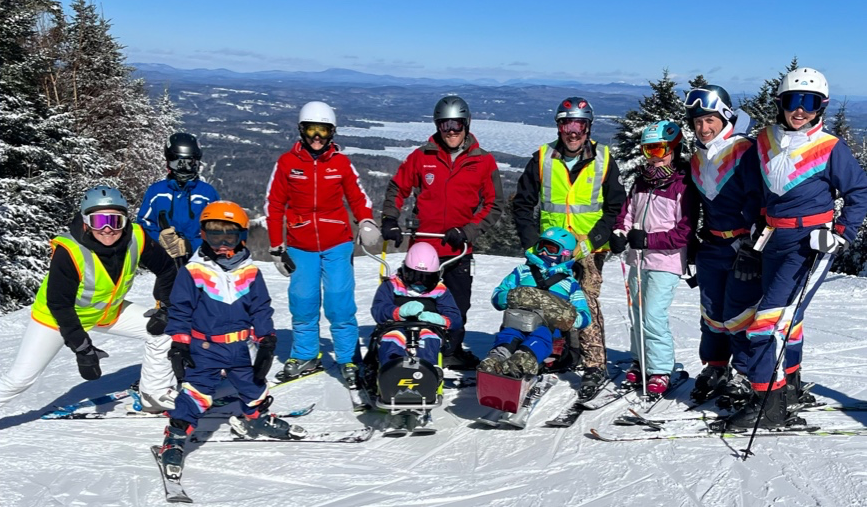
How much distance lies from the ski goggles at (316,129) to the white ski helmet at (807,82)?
3610mm

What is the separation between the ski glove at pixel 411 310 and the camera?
5359mm

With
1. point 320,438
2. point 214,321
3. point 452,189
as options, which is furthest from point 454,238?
point 214,321

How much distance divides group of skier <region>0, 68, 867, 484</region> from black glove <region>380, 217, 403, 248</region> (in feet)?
0.10

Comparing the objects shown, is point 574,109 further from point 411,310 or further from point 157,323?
point 157,323

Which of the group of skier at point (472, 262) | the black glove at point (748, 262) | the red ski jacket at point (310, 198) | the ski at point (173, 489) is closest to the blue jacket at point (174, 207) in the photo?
the group of skier at point (472, 262)

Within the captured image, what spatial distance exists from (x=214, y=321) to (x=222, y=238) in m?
0.55

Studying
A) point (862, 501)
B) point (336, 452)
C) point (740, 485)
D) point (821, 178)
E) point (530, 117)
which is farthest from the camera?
point (530, 117)

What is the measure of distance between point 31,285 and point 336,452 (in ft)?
54.2

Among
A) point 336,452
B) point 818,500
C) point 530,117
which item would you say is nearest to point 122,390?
point 336,452

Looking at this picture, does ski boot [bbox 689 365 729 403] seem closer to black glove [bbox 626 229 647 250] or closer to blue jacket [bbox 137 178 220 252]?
black glove [bbox 626 229 647 250]

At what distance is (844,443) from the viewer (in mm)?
4676

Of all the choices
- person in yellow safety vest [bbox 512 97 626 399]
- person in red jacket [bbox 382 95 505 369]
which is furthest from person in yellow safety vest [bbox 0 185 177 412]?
person in yellow safety vest [bbox 512 97 626 399]

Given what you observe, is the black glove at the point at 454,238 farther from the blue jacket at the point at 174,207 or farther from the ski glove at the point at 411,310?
the blue jacket at the point at 174,207

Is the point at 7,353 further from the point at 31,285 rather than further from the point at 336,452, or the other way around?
the point at 31,285
